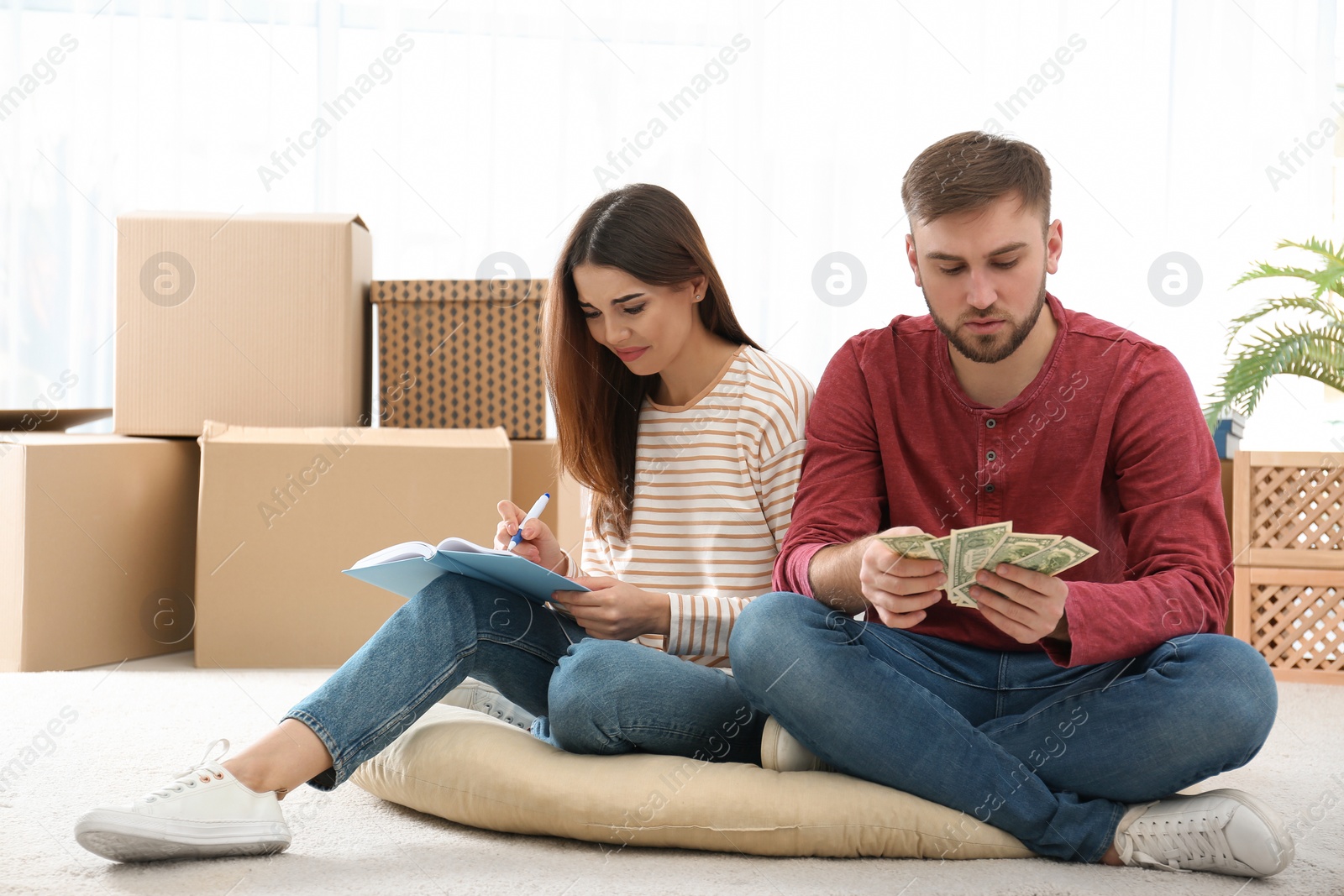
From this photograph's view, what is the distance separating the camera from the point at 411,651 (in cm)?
104

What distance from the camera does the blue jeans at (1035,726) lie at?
37.3 inches

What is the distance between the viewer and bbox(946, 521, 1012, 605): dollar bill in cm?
81

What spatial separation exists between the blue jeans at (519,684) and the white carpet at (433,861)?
104 mm

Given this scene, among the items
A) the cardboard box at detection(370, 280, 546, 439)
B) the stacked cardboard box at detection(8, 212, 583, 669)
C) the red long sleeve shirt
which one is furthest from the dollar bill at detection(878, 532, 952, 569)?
the cardboard box at detection(370, 280, 546, 439)

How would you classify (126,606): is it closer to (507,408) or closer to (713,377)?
(507,408)

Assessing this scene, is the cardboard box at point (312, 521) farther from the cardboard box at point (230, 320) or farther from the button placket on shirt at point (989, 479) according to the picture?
the button placket on shirt at point (989, 479)

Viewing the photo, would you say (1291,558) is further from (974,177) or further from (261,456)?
(261,456)

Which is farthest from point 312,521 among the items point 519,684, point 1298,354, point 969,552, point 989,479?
point 1298,354

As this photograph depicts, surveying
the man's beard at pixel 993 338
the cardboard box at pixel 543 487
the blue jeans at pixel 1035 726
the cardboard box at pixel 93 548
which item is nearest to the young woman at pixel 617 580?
the blue jeans at pixel 1035 726

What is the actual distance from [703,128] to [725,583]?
5.69 ft

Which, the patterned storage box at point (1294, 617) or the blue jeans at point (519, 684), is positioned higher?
the blue jeans at point (519, 684)

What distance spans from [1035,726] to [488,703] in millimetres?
653

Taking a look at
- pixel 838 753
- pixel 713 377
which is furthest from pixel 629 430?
pixel 838 753

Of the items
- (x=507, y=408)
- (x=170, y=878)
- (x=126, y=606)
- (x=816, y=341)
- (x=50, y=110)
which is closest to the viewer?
(x=170, y=878)
